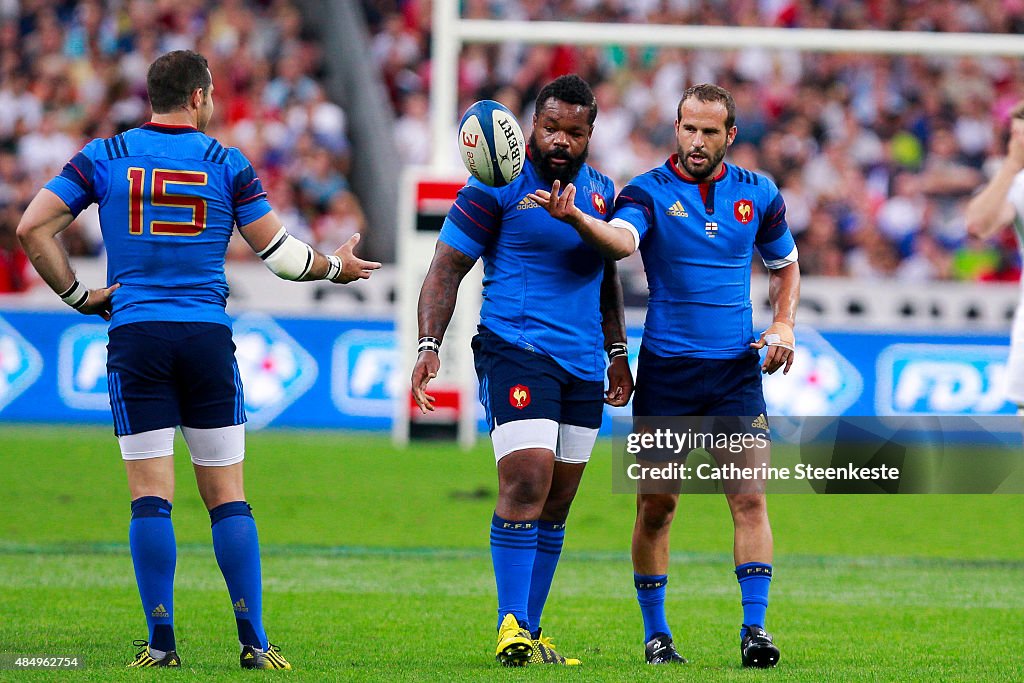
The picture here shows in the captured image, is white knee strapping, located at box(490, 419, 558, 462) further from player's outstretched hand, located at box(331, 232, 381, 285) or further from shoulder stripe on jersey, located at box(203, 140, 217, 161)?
shoulder stripe on jersey, located at box(203, 140, 217, 161)

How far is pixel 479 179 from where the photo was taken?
5.89m

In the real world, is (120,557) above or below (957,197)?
below

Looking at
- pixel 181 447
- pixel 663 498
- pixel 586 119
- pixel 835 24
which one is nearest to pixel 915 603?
pixel 663 498

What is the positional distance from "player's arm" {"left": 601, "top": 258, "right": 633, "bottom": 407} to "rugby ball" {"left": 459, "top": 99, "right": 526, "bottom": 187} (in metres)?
0.60

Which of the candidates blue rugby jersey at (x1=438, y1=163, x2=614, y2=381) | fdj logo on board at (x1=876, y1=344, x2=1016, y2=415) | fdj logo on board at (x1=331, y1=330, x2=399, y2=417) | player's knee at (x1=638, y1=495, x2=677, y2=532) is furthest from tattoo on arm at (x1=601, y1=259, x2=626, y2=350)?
fdj logo on board at (x1=876, y1=344, x2=1016, y2=415)

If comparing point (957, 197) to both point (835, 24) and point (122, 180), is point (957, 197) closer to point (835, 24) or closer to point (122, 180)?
point (835, 24)

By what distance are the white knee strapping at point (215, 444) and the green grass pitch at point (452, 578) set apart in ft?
2.37

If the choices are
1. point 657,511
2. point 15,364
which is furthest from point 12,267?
point 657,511

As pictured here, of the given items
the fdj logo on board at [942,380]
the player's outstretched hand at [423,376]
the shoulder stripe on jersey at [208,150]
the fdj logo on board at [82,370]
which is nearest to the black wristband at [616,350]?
the player's outstretched hand at [423,376]

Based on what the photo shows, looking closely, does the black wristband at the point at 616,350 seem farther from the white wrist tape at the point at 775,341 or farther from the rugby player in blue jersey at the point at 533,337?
the white wrist tape at the point at 775,341

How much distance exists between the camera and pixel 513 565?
18.9ft

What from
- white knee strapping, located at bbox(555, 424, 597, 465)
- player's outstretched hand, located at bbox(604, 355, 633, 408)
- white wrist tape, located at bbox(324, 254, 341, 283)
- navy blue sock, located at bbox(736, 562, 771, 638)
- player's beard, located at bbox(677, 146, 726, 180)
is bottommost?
navy blue sock, located at bbox(736, 562, 771, 638)

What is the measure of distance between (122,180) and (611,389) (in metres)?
2.01

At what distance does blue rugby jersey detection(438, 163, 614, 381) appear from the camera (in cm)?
591
